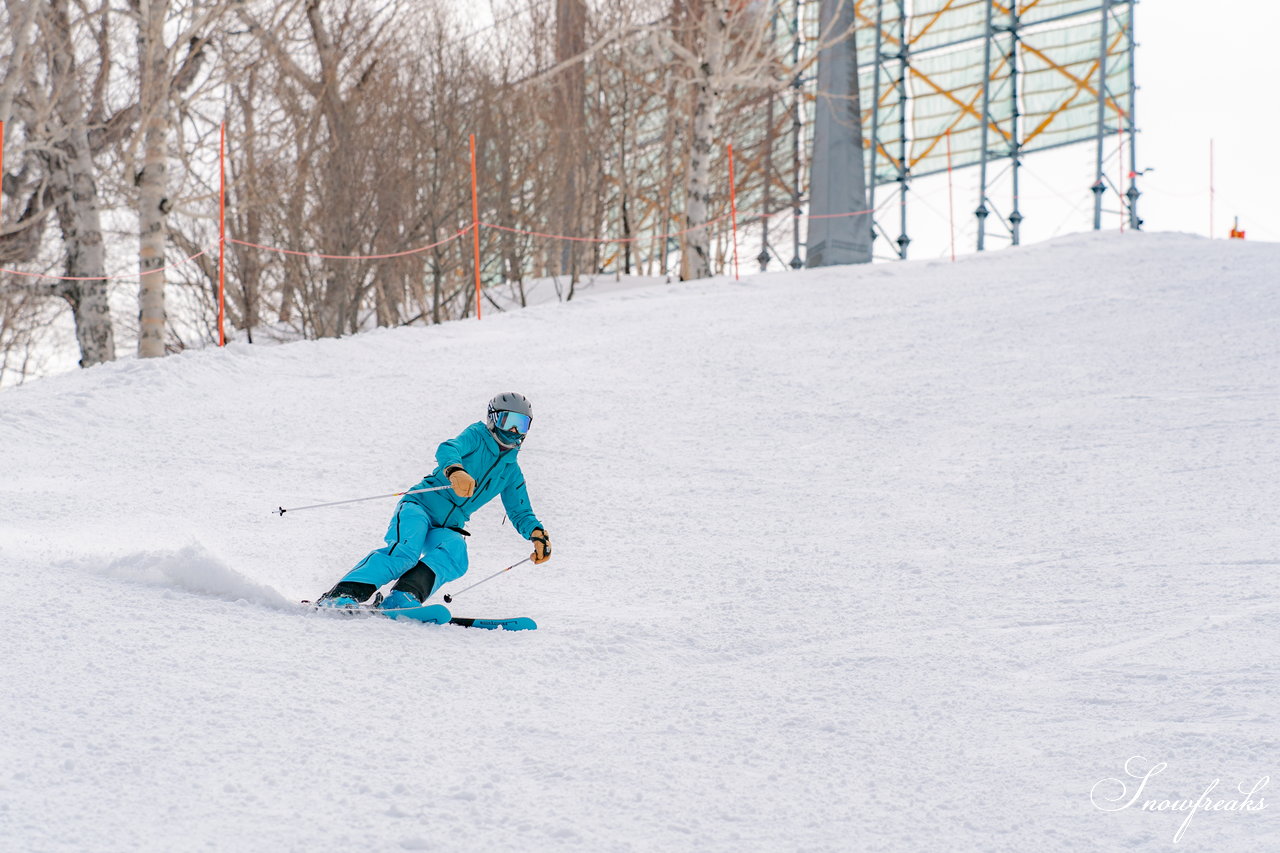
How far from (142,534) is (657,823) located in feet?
12.9

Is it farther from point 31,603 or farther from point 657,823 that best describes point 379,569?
point 657,823


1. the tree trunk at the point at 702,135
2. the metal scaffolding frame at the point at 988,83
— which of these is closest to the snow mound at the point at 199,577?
the tree trunk at the point at 702,135

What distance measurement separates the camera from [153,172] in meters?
13.3

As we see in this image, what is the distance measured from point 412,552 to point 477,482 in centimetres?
58

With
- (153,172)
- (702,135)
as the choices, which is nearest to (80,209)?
(153,172)

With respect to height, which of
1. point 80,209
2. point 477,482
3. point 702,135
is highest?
point 702,135

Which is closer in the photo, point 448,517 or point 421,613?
point 421,613

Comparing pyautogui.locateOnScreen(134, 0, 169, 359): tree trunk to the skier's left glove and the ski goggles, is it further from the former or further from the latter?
the skier's left glove

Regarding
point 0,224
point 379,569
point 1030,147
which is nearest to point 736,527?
point 379,569

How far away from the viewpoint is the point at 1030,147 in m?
29.1

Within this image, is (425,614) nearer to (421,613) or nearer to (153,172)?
(421,613)

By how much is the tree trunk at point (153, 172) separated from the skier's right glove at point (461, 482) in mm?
8836

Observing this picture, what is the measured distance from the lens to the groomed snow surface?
321cm

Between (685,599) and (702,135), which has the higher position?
(702,135)
